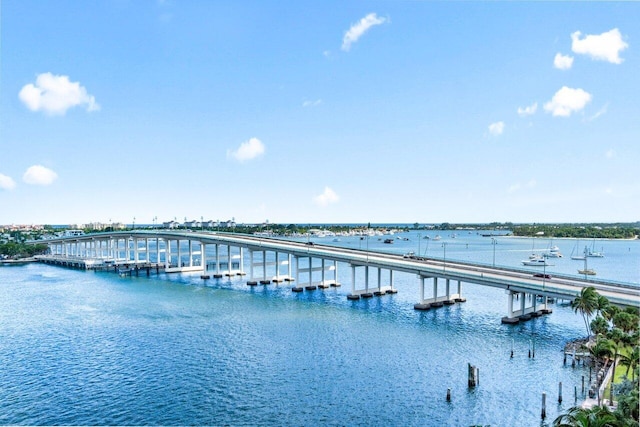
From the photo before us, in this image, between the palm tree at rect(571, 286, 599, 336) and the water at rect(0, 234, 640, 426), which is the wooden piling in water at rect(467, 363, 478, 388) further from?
the palm tree at rect(571, 286, 599, 336)

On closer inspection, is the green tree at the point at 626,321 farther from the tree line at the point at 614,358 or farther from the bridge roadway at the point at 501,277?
the bridge roadway at the point at 501,277

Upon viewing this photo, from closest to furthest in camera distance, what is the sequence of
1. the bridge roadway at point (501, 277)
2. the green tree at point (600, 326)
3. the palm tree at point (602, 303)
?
the green tree at point (600, 326)
the palm tree at point (602, 303)
the bridge roadway at point (501, 277)

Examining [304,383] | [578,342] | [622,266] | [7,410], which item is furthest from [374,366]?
[622,266]

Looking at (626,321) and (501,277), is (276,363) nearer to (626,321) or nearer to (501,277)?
(626,321)

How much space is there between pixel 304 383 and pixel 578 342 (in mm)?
21638

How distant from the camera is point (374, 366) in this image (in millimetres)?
31609

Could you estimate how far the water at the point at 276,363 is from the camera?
24.9 m

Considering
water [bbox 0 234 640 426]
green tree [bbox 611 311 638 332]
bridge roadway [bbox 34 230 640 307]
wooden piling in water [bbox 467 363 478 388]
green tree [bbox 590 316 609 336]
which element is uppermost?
bridge roadway [bbox 34 230 640 307]

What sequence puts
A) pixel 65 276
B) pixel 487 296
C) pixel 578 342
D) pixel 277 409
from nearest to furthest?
pixel 277 409, pixel 578 342, pixel 487 296, pixel 65 276

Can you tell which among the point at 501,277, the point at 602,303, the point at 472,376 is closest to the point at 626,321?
the point at 602,303

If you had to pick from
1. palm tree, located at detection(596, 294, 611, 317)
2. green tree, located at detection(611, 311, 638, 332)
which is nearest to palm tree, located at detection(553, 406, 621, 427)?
green tree, located at detection(611, 311, 638, 332)

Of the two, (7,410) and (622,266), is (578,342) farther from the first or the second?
(622,266)

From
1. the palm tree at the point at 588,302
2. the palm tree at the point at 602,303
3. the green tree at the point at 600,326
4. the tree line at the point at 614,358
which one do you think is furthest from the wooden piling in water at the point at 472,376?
the palm tree at the point at 602,303

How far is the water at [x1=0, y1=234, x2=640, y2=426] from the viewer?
81.6ft
